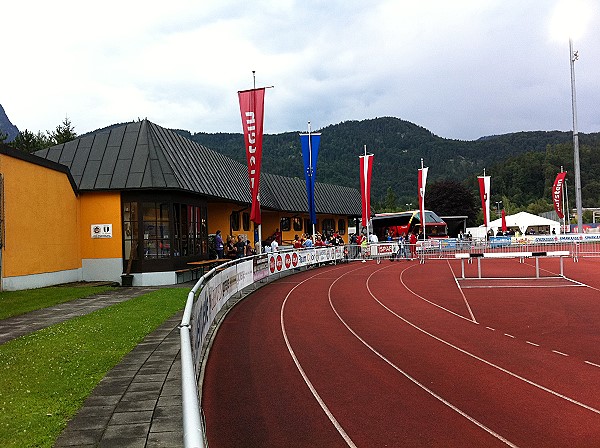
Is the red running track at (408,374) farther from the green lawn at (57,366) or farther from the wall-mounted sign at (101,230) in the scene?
the wall-mounted sign at (101,230)

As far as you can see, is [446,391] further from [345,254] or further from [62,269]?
[345,254]

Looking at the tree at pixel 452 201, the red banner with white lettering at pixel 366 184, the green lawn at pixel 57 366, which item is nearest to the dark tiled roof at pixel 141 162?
the red banner with white lettering at pixel 366 184

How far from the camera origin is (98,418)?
6.16 meters

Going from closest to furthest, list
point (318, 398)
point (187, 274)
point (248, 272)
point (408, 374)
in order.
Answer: point (318, 398)
point (408, 374)
point (248, 272)
point (187, 274)

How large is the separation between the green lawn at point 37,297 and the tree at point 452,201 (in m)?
80.6

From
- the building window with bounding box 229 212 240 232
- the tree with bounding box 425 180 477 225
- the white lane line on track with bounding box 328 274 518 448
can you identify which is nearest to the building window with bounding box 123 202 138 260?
the building window with bounding box 229 212 240 232

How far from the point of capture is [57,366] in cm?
842

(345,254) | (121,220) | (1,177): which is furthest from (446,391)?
(345,254)

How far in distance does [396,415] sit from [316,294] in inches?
483

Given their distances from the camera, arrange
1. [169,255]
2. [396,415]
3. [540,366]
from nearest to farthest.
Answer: [396,415], [540,366], [169,255]

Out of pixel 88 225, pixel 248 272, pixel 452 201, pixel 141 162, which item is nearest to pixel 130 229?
pixel 88 225

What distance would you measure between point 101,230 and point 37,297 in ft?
19.3

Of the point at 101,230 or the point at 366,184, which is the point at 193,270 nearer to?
the point at 101,230

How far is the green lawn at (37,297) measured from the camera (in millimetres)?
14641
